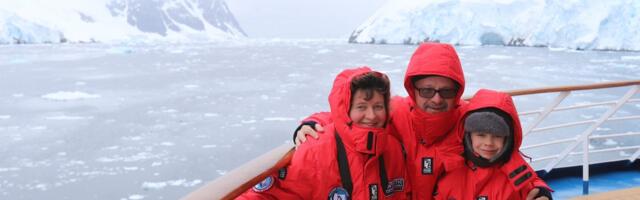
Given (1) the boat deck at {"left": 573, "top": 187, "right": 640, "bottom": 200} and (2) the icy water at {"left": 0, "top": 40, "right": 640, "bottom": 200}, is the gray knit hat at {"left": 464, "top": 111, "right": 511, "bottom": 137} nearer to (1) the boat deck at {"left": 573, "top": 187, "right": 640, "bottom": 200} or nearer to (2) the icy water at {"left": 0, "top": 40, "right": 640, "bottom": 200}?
(1) the boat deck at {"left": 573, "top": 187, "right": 640, "bottom": 200}

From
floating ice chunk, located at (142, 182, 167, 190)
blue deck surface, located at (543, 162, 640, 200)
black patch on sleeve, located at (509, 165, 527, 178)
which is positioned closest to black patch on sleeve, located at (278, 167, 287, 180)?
black patch on sleeve, located at (509, 165, 527, 178)

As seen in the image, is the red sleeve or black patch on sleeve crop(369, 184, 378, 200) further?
the red sleeve

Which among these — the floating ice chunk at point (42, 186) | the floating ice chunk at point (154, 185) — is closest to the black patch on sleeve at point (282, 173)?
the floating ice chunk at point (154, 185)

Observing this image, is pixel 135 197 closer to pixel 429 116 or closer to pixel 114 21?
pixel 429 116

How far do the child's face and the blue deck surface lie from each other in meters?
1.33

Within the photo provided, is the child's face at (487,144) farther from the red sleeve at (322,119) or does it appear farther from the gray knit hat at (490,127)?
the red sleeve at (322,119)

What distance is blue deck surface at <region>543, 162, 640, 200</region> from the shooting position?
2301 mm

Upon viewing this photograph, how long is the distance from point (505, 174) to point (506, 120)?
0.11 m

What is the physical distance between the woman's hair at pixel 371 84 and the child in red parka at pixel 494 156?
0.19 meters

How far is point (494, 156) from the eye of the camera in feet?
3.46

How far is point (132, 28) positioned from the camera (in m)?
81.4

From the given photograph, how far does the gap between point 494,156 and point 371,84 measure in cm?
29

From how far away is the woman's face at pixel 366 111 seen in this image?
1032 millimetres

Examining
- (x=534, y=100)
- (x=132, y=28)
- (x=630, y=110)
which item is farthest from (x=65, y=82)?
(x=132, y=28)
